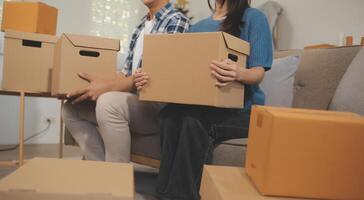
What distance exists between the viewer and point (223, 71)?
100 centimetres

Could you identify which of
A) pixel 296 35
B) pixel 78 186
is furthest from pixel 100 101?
pixel 296 35

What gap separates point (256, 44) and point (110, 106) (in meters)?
0.58

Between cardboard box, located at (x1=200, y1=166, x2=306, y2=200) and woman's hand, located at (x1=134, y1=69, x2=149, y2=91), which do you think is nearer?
cardboard box, located at (x1=200, y1=166, x2=306, y2=200)

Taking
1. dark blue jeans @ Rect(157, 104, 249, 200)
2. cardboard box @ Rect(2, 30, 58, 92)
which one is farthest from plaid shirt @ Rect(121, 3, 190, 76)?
cardboard box @ Rect(2, 30, 58, 92)

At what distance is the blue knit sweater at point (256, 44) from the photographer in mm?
1185

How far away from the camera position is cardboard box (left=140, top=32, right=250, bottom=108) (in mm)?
1017

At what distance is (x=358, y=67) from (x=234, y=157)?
0.58m

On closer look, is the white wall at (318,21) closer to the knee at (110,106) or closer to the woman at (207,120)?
the woman at (207,120)

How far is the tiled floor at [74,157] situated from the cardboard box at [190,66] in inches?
21.3

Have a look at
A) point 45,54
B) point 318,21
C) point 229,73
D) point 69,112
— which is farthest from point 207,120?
point 318,21

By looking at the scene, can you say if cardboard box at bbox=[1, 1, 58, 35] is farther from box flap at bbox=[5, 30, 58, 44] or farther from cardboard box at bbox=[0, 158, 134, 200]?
cardboard box at bbox=[0, 158, 134, 200]

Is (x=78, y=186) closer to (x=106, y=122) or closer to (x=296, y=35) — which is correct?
(x=106, y=122)

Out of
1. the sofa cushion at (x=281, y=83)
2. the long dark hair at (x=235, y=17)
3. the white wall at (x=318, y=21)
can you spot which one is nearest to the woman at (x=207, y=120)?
the long dark hair at (x=235, y=17)

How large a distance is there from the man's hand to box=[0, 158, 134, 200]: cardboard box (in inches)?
23.5
